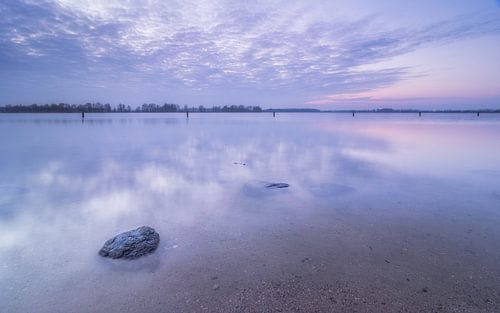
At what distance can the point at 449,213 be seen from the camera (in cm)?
575

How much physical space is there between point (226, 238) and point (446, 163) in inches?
477

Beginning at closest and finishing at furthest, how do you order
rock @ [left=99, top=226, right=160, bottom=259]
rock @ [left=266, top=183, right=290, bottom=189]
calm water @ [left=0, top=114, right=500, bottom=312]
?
calm water @ [left=0, top=114, right=500, bottom=312] → rock @ [left=99, top=226, right=160, bottom=259] → rock @ [left=266, top=183, right=290, bottom=189]

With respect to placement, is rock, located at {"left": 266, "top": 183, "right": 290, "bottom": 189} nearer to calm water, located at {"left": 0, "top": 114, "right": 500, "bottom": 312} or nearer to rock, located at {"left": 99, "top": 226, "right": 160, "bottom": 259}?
calm water, located at {"left": 0, "top": 114, "right": 500, "bottom": 312}

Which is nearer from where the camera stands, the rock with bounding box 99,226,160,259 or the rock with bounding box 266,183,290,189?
the rock with bounding box 99,226,160,259

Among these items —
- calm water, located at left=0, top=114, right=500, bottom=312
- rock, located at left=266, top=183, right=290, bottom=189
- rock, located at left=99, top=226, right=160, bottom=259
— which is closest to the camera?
calm water, located at left=0, top=114, right=500, bottom=312

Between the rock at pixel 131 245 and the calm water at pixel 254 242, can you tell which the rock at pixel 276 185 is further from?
the rock at pixel 131 245

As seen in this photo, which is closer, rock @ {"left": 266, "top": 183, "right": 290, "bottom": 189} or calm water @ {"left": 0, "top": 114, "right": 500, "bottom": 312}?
calm water @ {"left": 0, "top": 114, "right": 500, "bottom": 312}

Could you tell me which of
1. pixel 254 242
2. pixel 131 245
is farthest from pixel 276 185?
pixel 131 245

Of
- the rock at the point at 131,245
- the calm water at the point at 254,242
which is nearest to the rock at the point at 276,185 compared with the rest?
the calm water at the point at 254,242

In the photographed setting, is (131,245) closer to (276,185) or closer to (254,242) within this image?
(254,242)

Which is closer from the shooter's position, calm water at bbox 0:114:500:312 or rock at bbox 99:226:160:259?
calm water at bbox 0:114:500:312

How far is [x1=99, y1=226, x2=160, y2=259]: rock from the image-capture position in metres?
4.05

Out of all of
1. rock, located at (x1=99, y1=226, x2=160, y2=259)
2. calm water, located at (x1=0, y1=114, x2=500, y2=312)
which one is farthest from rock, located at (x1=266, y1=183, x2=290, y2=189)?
rock, located at (x1=99, y1=226, x2=160, y2=259)

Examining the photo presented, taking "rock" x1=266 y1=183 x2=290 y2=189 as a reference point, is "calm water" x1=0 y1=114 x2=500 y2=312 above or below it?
below
